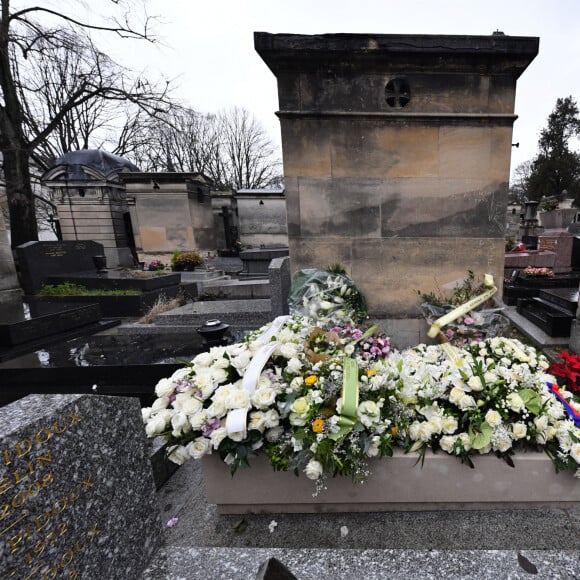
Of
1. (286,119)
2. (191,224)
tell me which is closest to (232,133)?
(191,224)

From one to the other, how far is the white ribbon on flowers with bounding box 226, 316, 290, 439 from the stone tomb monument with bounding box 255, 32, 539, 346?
99.5 inches

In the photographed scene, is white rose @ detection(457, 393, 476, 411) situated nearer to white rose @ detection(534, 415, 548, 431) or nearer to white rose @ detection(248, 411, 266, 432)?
white rose @ detection(534, 415, 548, 431)

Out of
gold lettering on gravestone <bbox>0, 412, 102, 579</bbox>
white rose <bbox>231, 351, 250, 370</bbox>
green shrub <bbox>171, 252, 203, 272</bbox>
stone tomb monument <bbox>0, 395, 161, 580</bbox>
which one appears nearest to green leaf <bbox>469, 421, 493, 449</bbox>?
white rose <bbox>231, 351, 250, 370</bbox>

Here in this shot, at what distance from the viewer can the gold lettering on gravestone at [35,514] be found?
38.6 inches

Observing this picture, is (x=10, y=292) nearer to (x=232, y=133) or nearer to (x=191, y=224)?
(x=191, y=224)

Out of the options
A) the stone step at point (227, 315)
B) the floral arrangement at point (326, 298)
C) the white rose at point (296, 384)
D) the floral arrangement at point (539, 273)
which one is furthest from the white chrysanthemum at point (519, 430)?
the floral arrangement at point (539, 273)

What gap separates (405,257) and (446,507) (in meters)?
3.34

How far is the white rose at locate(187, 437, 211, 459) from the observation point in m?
1.79

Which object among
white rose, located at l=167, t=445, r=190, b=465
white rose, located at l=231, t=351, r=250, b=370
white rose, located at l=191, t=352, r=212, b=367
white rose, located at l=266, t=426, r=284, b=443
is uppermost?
white rose, located at l=231, t=351, r=250, b=370

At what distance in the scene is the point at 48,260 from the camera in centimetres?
982

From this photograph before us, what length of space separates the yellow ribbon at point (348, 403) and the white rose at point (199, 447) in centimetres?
75

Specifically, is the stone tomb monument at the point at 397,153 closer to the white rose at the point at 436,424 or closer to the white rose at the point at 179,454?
the white rose at the point at 436,424

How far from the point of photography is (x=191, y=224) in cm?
1442

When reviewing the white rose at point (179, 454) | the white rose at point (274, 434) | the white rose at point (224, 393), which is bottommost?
the white rose at point (179, 454)
